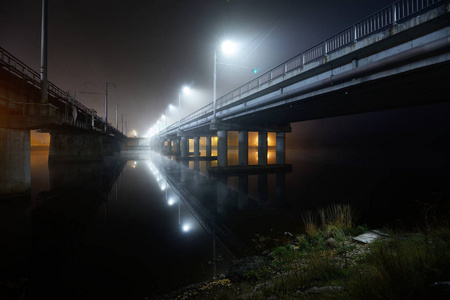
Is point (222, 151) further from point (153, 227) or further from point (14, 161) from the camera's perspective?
point (14, 161)

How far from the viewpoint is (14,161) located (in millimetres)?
11758

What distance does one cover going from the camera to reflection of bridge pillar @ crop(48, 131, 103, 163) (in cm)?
3112

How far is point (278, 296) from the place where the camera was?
3355 millimetres

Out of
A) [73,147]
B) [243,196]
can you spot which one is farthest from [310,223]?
[73,147]

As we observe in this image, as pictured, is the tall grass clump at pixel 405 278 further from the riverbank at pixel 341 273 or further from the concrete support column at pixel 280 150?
the concrete support column at pixel 280 150

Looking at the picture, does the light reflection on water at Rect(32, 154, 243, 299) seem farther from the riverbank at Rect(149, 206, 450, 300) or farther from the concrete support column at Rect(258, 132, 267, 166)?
the concrete support column at Rect(258, 132, 267, 166)

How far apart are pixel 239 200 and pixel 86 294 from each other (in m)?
10.3

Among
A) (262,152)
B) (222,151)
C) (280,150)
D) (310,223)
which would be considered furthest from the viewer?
(280,150)

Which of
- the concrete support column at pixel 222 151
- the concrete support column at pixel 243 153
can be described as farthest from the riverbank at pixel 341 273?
the concrete support column at pixel 243 153

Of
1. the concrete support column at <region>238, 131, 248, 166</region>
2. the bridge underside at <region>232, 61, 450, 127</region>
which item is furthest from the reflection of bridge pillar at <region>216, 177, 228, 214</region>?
the concrete support column at <region>238, 131, 248, 166</region>

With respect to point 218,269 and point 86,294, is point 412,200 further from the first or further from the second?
point 86,294

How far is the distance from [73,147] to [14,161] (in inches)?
947

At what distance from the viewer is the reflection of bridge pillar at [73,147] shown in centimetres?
3112

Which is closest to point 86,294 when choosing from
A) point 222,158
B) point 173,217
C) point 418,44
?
point 173,217
